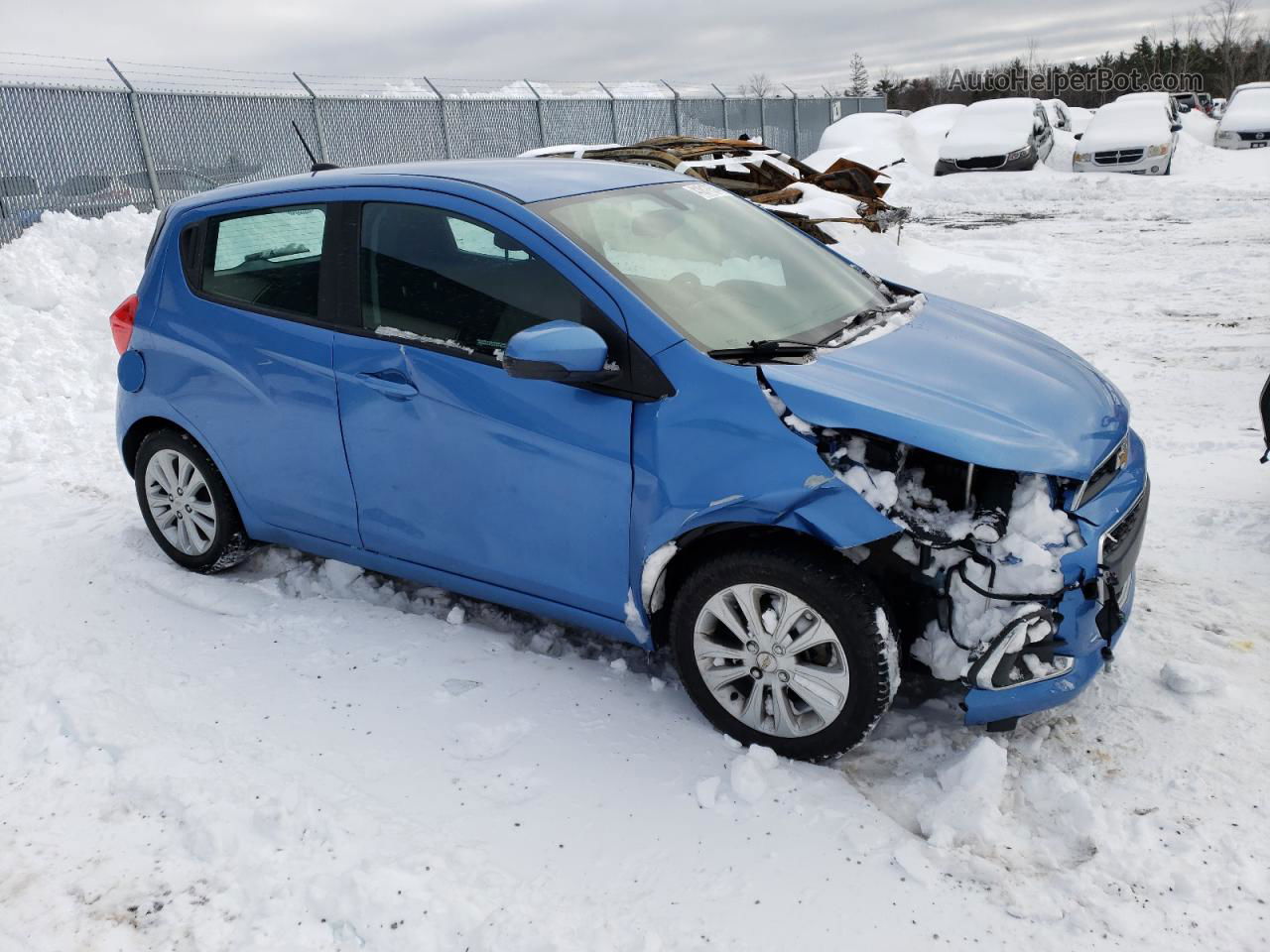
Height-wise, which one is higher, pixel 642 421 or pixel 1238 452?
pixel 642 421

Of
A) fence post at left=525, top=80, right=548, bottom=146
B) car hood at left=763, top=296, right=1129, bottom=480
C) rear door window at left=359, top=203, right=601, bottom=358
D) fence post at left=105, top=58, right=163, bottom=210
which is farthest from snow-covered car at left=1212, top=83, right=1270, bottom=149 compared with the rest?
rear door window at left=359, top=203, right=601, bottom=358

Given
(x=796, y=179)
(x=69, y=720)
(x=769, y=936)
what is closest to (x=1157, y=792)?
(x=769, y=936)

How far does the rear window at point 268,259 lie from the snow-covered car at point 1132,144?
18684mm

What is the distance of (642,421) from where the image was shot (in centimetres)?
295

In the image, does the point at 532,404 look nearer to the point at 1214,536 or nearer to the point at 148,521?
the point at 148,521

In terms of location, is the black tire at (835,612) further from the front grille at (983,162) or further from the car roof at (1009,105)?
the car roof at (1009,105)

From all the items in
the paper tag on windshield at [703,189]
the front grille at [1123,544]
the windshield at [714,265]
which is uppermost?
the paper tag on windshield at [703,189]

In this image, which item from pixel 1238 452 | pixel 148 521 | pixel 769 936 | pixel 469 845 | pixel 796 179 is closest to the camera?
pixel 769 936

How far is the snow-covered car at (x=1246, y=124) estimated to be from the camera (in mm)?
20734

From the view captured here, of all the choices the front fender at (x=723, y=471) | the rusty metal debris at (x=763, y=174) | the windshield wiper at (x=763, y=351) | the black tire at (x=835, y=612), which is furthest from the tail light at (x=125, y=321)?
the rusty metal debris at (x=763, y=174)

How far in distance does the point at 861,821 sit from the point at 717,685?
0.58 meters

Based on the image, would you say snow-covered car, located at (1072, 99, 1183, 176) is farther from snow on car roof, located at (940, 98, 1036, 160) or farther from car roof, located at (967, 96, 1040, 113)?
car roof, located at (967, 96, 1040, 113)

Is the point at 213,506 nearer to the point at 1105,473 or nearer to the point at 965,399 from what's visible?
the point at 965,399

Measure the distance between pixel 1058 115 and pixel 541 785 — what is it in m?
25.3
